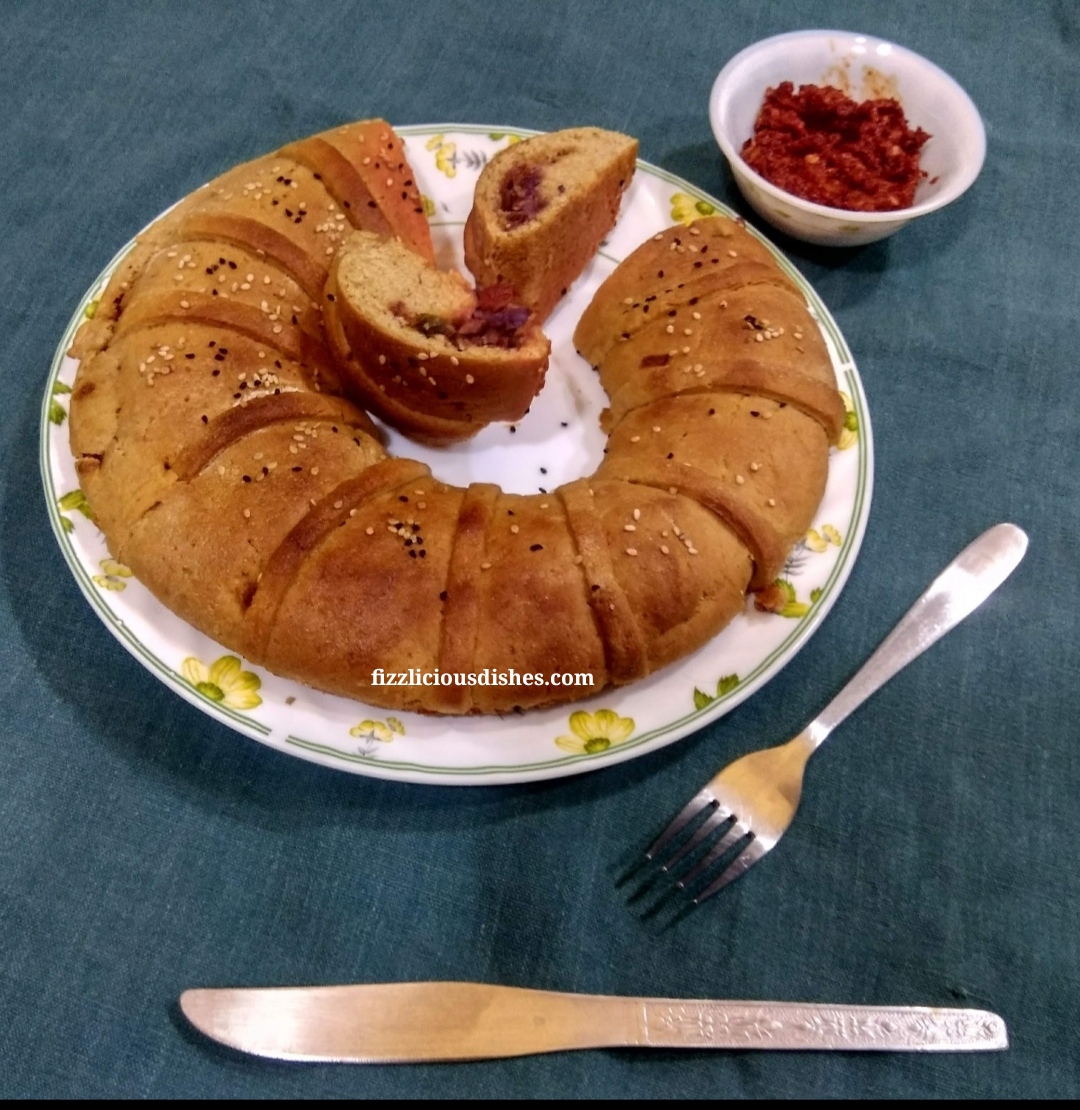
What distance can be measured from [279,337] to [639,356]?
1014 millimetres

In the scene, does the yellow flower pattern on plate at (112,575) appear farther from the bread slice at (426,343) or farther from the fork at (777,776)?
the fork at (777,776)

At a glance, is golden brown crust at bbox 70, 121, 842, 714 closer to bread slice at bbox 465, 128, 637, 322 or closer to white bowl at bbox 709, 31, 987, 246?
bread slice at bbox 465, 128, 637, 322

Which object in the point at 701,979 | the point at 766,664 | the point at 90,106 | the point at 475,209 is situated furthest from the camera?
the point at 90,106

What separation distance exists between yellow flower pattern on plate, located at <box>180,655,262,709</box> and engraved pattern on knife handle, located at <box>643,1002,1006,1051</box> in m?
1.15

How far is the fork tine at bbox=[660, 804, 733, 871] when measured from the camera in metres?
1.99

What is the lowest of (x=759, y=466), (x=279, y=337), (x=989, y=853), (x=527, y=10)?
(x=989, y=853)

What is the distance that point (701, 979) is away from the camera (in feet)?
6.29

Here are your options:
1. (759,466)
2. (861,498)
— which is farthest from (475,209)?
(861,498)

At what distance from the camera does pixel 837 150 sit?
2832 mm

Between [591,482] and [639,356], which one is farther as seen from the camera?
[639,356]

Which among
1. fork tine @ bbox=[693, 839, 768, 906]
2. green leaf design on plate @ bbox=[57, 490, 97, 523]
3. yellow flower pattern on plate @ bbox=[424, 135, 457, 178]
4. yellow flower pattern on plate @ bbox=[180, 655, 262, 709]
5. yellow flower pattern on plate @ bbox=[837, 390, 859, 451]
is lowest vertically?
fork tine @ bbox=[693, 839, 768, 906]

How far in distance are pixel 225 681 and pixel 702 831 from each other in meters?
1.21

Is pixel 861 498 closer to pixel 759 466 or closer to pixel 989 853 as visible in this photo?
pixel 759 466

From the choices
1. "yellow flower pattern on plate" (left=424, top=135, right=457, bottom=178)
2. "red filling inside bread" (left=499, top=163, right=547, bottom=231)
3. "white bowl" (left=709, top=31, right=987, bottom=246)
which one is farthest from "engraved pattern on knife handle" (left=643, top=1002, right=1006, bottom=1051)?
"yellow flower pattern on plate" (left=424, top=135, right=457, bottom=178)
